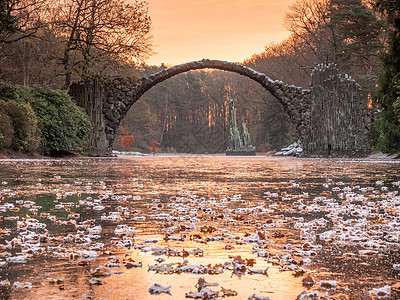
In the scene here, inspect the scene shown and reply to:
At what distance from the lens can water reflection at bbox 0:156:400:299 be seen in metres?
2.56

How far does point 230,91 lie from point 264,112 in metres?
15.7

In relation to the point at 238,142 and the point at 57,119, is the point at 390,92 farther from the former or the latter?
the point at 238,142

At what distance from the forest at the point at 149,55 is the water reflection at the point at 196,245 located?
13037mm

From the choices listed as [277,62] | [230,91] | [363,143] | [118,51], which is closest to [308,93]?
[363,143]

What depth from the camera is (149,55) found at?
27.7m

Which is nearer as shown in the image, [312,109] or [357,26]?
[312,109]

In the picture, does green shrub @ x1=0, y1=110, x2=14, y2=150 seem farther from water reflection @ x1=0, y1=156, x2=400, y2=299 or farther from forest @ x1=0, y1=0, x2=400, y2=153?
water reflection @ x1=0, y1=156, x2=400, y2=299

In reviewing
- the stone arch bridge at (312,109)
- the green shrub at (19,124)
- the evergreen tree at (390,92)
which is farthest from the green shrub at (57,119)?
the evergreen tree at (390,92)

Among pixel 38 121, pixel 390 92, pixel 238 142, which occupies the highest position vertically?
pixel 390 92

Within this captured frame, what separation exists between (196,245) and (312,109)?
2571 cm

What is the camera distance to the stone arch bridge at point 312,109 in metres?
27.4

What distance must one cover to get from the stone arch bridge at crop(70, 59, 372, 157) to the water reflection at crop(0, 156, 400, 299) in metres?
21.3

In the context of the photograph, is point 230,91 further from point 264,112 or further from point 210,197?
point 210,197

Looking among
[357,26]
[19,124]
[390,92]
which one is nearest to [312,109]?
[390,92]
